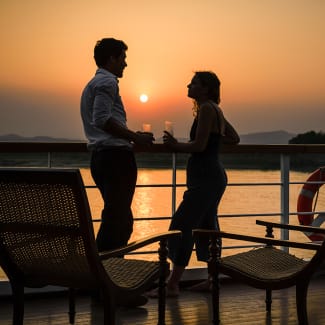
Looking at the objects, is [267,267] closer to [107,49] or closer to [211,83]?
[211,83]

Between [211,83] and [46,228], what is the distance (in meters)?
1.50

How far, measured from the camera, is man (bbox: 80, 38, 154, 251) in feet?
10.7

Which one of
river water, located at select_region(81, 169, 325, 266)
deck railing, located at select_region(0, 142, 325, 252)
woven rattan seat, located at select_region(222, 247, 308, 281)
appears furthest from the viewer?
river water, located at select_region(81, 169, 325, 266)

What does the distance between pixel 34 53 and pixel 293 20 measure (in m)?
5.84

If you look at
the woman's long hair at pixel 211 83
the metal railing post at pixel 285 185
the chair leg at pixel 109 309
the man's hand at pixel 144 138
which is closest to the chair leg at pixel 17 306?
the chair leg at pixel 109 309

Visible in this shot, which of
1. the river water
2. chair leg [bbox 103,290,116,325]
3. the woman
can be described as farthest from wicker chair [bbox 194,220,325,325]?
the river water

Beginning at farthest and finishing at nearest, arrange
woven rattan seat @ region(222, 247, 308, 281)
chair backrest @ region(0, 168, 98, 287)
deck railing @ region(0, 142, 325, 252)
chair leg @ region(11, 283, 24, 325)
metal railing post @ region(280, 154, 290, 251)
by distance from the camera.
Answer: metal railing post @ region(280, 154, 290, 251) < deck railing @ region(0, 142, 325, 252) < woven rattan seat @ region(222, 247, 308, 281) < chair leg @ region(11, 283, 24, 325) < chair backrest @ region(0, 168, 98, 287)

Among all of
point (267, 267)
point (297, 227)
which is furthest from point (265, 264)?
point (297, 227)

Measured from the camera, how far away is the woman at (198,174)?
11.8 ft

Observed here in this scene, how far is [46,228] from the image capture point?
242 cm

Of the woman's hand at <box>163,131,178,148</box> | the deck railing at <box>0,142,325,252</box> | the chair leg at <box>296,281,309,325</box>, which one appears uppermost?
the woman's hand at <box>163,131,178,148</box>

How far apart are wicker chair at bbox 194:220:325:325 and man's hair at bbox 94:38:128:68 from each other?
0.97 metres

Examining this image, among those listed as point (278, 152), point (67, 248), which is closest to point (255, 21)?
point (278, 152)

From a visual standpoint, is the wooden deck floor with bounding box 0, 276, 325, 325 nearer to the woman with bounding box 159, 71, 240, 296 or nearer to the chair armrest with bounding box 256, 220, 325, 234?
the woman with bounding box 159, 71, 240, 296
